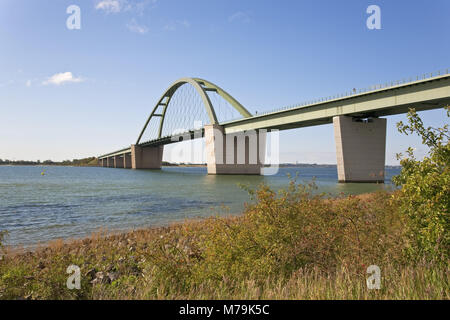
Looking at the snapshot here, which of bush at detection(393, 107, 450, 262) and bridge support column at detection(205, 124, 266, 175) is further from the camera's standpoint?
bridge support column at detection(205, 124, 266, 175)

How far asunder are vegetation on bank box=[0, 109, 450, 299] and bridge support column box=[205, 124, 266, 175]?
64.0m

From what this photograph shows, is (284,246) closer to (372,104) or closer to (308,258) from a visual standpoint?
(308,258)

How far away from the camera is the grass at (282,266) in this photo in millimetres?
4316

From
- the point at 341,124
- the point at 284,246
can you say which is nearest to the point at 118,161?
the point at 341,124

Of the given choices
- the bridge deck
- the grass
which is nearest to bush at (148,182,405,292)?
the grass

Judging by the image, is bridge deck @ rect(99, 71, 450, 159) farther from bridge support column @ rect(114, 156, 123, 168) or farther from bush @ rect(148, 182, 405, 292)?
bridge support column @ rect(114, 156, 123, 168)

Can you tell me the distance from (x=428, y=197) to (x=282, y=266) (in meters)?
2.65

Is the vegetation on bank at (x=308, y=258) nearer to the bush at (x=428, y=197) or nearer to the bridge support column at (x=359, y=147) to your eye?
the bush at (x=428, y=197)

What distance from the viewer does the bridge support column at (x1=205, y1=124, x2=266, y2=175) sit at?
71.2 metres

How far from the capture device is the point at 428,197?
4605 millimetres

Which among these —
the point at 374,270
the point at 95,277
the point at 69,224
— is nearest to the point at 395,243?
the point at 374,270

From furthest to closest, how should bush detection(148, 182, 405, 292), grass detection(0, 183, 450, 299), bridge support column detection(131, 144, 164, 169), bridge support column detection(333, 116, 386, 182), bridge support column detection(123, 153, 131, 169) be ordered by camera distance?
bridge support column detection(123, 153, 131, 169)
bridge support column detection(131, 144, 164, 169)
bridge support column detection(333, 116, 386, 182)
bush detection(148, 182, 405, 292)
grass detection(0, 183, 450, 299)

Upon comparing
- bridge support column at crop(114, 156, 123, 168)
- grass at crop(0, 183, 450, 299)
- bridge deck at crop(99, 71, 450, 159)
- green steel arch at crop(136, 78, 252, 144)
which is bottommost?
grass at crop(0, 183, 450, 299)


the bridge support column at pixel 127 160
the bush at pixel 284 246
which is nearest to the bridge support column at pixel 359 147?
the bush at pixel 284 246
